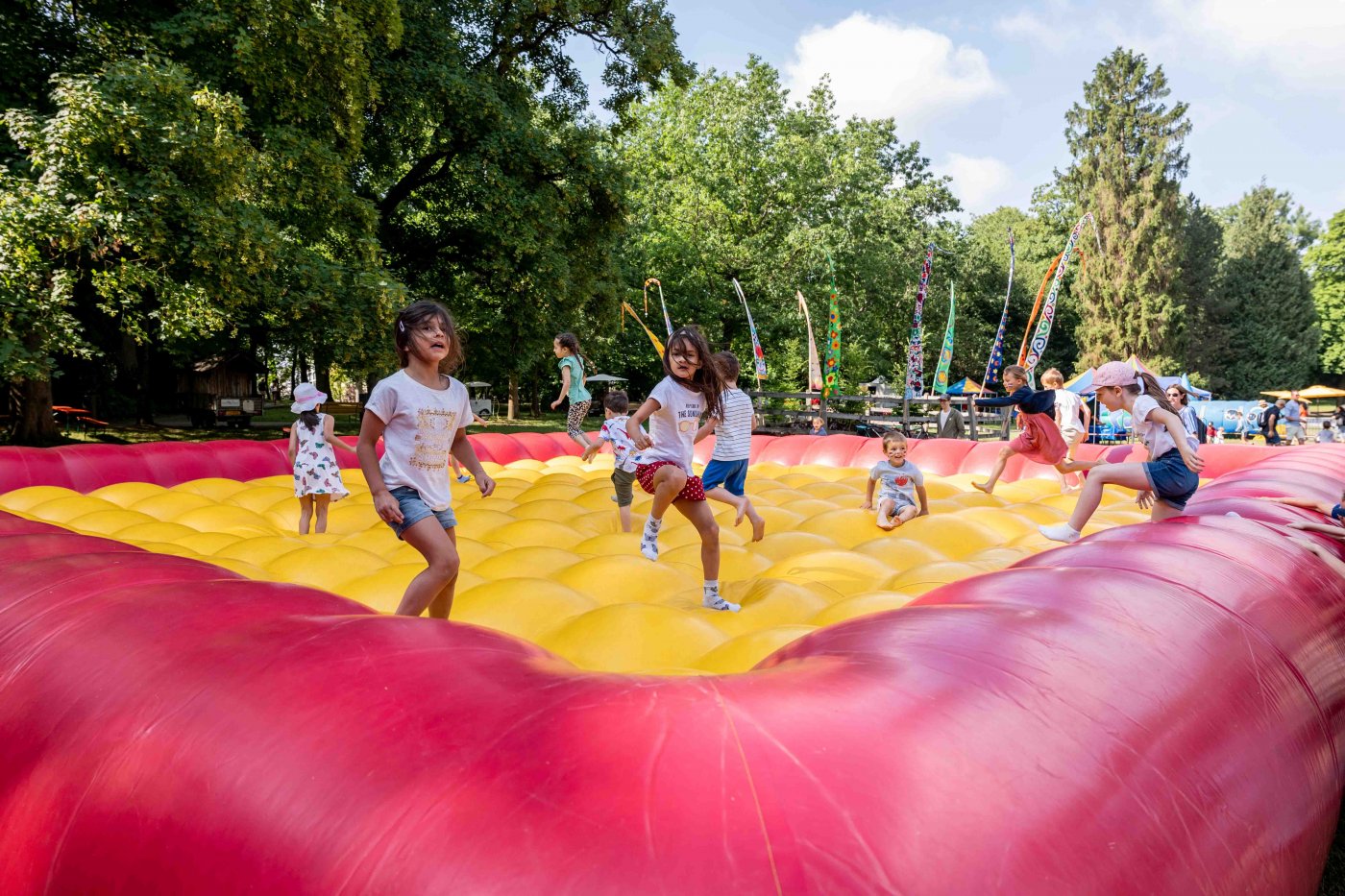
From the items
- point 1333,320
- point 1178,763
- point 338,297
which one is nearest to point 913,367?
point 338,297

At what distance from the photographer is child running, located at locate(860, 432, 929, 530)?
4.86 m

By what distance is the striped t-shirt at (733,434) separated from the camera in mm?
5285

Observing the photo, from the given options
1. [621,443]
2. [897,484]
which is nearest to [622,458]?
[621,443]

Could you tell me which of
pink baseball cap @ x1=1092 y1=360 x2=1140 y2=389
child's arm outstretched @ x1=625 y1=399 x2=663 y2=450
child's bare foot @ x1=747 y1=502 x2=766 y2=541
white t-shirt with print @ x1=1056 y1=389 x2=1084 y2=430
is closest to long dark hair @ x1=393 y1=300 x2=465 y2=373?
child's arm outstretched @ x1=625 y1=399 x2=663 y2=450

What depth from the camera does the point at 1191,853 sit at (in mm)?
1338

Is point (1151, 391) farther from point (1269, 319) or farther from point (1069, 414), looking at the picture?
point (1269, 319)

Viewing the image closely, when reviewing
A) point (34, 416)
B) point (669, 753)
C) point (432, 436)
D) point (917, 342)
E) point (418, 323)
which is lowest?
point (34, 416)

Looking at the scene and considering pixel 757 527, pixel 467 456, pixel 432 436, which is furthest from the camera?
pixel 757 527

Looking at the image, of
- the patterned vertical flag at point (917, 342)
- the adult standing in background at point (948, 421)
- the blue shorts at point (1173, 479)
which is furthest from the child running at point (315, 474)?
the patterned vertical flag at point (917, 342)

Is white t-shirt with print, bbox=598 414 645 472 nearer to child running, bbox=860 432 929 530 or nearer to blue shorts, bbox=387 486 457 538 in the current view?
blue shorts, bbox=387 486 457 538

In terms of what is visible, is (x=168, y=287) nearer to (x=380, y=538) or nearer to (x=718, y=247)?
(x=380, y=538)

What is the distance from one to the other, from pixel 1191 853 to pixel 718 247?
2249 cm

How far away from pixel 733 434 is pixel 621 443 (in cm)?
104

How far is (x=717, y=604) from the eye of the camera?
10.6ft
